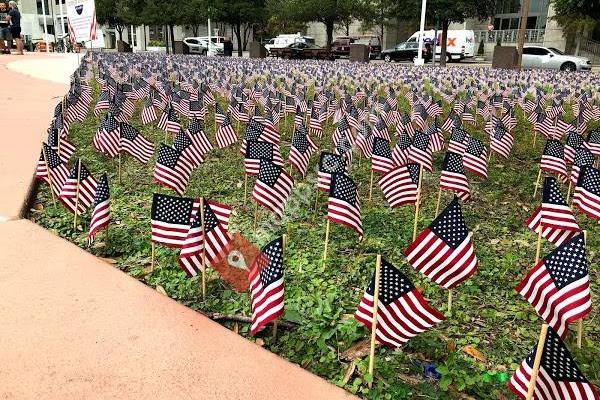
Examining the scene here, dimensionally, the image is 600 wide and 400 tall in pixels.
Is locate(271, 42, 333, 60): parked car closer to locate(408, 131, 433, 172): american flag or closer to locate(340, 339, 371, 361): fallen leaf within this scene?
locate(408, 131, 433, 172): american flag

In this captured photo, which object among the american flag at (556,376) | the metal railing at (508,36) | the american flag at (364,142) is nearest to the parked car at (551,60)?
the metal railing at (508,36)

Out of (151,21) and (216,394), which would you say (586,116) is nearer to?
(216,394)

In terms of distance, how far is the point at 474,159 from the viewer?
5684 millimetres

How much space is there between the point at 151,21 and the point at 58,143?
47.6m

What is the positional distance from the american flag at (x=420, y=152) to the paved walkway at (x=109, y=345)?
3.22 metres

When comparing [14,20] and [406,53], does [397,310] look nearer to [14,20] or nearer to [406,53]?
[14,20]

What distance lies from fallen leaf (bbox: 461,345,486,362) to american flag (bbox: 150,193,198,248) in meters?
1.82

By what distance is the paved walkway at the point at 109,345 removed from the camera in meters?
2.63

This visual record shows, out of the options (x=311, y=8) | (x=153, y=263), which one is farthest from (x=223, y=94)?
(x=311, y=8)

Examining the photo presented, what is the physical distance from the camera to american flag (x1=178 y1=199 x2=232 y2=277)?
3445mm

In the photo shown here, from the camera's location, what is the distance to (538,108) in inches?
344

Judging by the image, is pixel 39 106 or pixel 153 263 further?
pixel 39 106

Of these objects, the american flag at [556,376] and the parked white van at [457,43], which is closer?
the american flag at [556,376]

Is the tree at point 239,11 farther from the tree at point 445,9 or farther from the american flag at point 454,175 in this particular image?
the american flag at point 454,175
